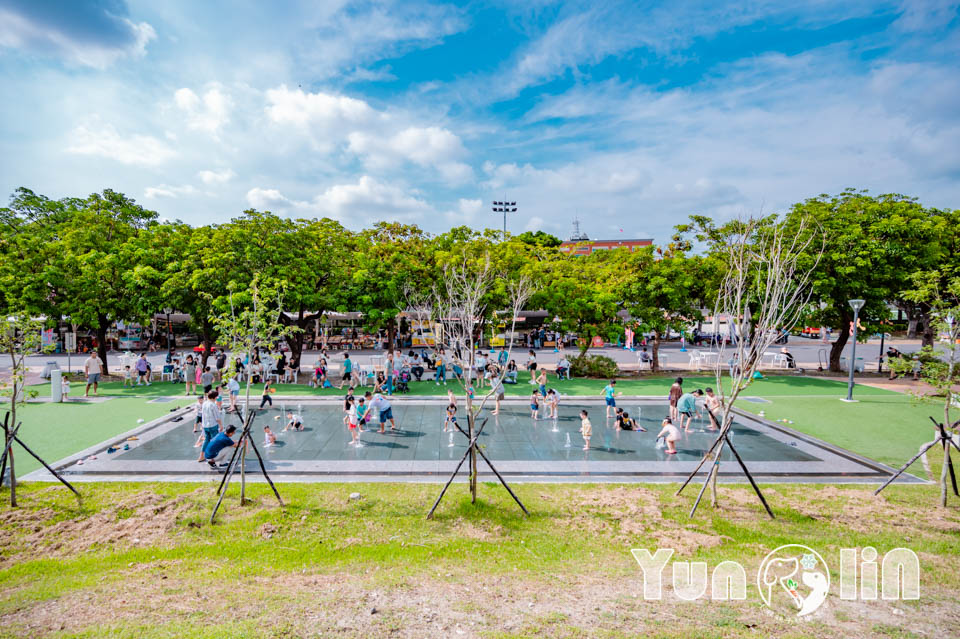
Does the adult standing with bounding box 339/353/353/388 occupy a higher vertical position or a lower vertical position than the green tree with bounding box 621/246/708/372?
lower

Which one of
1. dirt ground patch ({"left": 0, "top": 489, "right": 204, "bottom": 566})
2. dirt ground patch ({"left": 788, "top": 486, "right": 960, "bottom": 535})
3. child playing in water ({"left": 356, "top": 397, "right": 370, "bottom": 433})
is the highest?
child playing in water ({"left": 356, "top": 397, "right": 370, "bottom": 433})

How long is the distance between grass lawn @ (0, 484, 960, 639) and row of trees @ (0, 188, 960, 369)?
12.7 m

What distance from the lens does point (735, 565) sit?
24.1 feet

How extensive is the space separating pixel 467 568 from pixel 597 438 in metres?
8.17

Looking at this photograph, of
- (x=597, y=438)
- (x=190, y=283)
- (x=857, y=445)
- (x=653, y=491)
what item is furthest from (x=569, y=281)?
(x=190, y=283)

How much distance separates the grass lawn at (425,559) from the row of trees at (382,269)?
41.6ft

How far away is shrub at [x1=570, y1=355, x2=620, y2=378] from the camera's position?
25875 millimetres

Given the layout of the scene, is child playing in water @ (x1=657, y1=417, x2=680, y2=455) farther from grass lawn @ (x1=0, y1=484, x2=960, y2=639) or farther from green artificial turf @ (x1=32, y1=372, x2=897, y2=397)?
green artificial turf @ (x1=32, y1=372, x2=897, y2=397)

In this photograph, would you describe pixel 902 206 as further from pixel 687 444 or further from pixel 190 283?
pixel 190 283

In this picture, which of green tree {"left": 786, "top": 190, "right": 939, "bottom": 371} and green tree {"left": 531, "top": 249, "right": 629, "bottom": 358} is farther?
green tree {"left": 531, "top": 249, "right": 629, "bottom": 358}

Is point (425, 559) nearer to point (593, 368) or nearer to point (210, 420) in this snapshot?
point (210, 420)

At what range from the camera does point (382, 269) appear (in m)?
24.4
